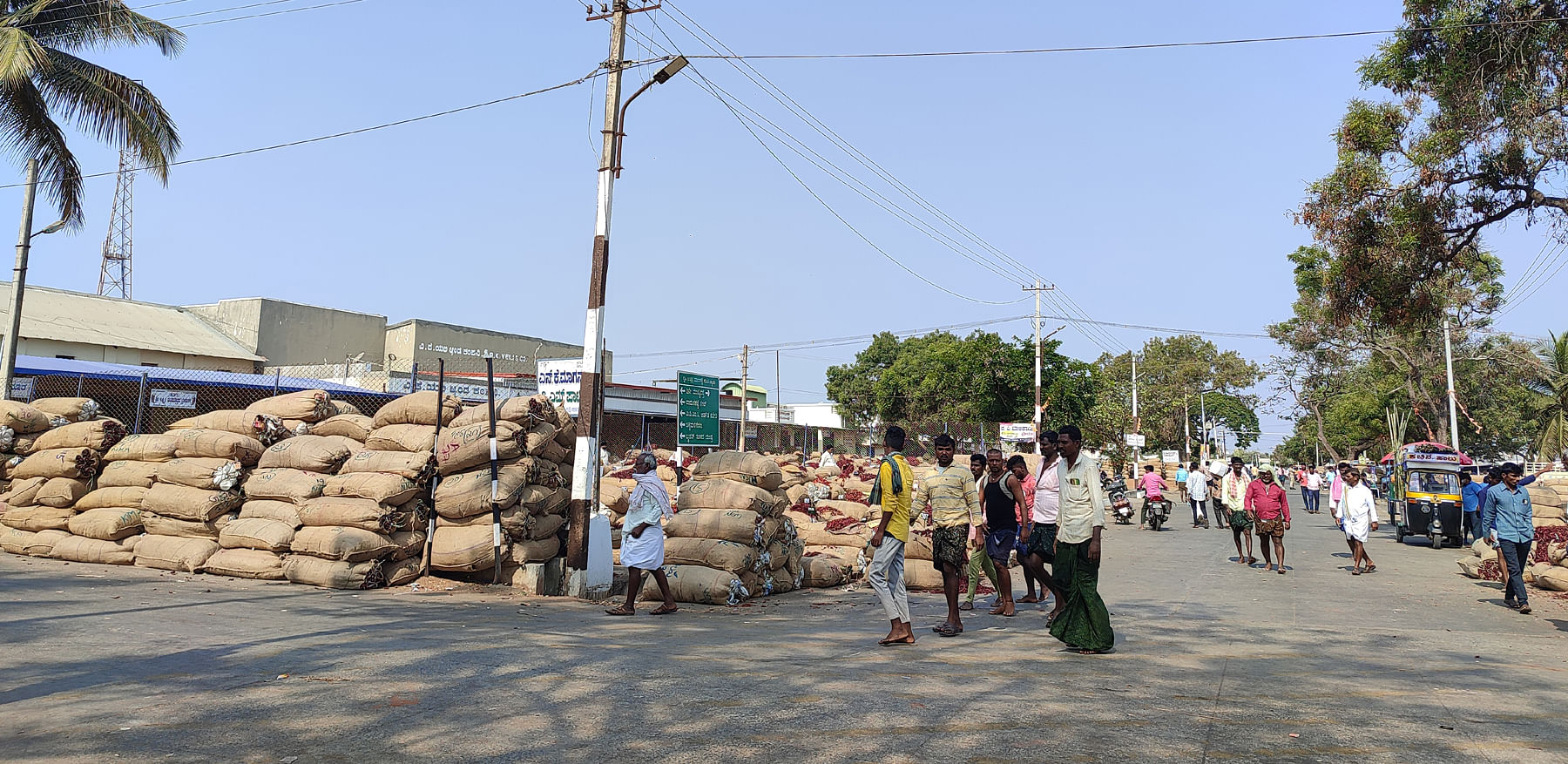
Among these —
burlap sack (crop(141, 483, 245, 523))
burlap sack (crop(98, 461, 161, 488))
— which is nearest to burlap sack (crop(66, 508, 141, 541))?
burlap sack (crop(141, 483, 245, 523))

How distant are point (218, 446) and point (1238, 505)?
47.9 ft

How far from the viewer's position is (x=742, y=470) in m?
11.8

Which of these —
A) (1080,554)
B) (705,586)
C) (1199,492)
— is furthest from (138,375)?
(1199,492)

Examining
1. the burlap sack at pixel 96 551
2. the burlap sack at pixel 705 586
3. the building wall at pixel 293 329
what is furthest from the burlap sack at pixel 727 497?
the building wall at pixel 293 329

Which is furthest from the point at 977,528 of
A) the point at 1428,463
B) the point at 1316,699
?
the point at 1428,463

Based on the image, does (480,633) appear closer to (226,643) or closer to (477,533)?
(226,643)

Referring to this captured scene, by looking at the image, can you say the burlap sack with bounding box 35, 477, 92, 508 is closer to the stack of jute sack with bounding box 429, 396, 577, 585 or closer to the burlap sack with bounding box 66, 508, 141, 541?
the burlap sack with bounding box 66, 508, 141, 541

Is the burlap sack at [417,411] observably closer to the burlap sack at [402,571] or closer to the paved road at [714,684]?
the burlap sack at [402,571]

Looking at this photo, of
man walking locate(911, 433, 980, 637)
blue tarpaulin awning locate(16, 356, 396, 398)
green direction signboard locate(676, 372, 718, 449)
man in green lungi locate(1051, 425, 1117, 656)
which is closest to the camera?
man in green lungi locate(1051, 425, 1117, 656)

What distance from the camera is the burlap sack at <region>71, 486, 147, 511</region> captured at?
11.4 meters

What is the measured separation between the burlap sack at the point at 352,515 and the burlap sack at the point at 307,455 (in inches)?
27.1

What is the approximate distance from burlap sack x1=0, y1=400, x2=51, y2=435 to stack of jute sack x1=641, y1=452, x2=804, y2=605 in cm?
931

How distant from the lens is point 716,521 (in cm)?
1054

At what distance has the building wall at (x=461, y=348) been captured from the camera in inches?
1821
